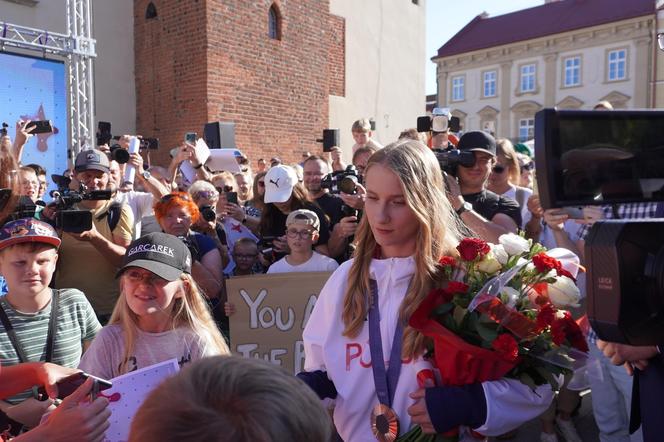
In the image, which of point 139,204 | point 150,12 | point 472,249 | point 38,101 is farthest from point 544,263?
point 150,12

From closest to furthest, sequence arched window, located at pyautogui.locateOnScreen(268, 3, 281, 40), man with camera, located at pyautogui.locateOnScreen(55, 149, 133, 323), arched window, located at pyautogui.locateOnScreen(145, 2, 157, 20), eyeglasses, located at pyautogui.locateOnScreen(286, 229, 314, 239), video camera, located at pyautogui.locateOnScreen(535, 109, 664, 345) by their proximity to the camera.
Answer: video camera, located at pyautogui.locateOnScreen(535, 109, 664, 345), man with camera, located at pyautogui.locateOnScreen(55, 149, 133, 323), eyeglasses, located at pyautogui.locateOnScreen(286, 229, 314, 239), arched window, located at pyautogui.locateOnScreen(145, 2, 157, 20), arched window, located at pyautogui.locateOnScreen(268, 3, 281, 40)

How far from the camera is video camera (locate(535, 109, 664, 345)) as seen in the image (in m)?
1.27

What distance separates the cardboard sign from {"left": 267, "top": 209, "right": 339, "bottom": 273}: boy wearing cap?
182 mm

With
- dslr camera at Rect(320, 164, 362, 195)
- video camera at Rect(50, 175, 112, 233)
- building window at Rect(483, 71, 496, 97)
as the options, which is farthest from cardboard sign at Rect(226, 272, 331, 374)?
building window at Rect(483, 71, 496, 97)

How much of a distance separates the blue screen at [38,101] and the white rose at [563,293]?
8.59 meters

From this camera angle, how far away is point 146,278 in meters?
2.45

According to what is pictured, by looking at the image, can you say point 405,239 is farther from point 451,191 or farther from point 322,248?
point 322,248

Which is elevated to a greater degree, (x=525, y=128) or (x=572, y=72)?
(x=572, y=72)

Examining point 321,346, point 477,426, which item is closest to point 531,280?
point 477,426

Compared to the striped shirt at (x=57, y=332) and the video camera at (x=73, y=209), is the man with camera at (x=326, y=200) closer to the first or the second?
the video camera at (x=73, y=209)

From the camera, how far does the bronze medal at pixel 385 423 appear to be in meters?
1.87

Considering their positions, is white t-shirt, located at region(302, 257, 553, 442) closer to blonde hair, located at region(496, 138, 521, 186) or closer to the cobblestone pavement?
the cobblestone pavement

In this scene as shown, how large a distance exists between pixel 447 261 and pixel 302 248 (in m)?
2.08

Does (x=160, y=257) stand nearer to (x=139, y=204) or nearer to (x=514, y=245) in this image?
(x=514, y=245)
